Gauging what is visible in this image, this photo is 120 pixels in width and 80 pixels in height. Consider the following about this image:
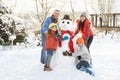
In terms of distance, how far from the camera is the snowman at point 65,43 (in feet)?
27.0

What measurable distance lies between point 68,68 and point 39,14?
10922mm

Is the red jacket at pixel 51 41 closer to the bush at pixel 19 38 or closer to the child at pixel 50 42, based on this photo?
the child at pixel 50 42

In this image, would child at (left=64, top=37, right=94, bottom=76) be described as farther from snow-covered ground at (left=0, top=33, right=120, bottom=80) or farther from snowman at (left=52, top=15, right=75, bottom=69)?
A: snowman at (left=52, top=15, right=75, bottom=69)

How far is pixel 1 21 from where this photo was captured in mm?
13711

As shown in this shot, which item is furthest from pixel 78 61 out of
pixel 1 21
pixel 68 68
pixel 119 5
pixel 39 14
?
pixel 119 5

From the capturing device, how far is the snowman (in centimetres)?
823

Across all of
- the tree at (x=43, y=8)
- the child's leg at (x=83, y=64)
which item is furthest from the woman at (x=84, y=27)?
the tree at (x=43, y=8)

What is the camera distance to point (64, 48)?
27.5ft

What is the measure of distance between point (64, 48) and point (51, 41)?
56 cm

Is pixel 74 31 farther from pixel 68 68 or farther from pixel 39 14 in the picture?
pixel 39 14

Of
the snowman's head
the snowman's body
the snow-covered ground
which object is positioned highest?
the snowman's head

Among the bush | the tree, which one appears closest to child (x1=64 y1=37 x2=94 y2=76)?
the bush

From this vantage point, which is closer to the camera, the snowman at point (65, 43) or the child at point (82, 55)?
the child at point (82, 55)

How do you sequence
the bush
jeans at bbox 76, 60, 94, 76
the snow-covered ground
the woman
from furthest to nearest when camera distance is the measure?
the bush → the woman → jeans at bbox 76, 60, 94, 76 → the snow-covered ground
